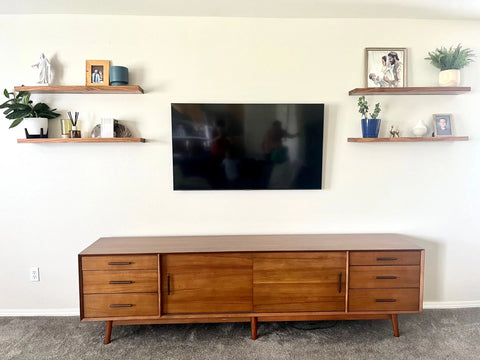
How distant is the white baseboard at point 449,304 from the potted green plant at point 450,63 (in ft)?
6.14

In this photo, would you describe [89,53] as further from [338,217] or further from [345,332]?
[345,332]

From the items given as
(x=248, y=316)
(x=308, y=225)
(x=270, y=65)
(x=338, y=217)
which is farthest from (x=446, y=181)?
(x=248, y=316)

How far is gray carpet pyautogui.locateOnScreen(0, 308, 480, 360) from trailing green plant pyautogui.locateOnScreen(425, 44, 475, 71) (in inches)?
81.7

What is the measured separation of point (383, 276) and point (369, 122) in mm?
1181

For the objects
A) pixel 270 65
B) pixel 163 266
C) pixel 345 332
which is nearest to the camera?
pixel 163 266

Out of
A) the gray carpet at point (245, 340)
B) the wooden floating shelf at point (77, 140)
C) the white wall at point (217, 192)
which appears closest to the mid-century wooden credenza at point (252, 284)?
the gray carpet at point (245, 340)

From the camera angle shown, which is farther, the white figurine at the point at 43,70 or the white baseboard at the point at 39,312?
the white baseboard at the point at 39,312

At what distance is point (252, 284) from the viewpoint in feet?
7.26

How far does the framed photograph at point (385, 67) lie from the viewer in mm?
2537

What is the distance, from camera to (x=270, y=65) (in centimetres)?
253

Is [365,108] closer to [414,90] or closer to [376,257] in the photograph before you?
[414,90]

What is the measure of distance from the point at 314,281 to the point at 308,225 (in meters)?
0.55

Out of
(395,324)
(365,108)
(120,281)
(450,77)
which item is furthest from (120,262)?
(450,77)

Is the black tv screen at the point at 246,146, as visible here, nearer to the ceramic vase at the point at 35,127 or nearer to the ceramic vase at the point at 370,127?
the ceramic vase at the point at 370,127
